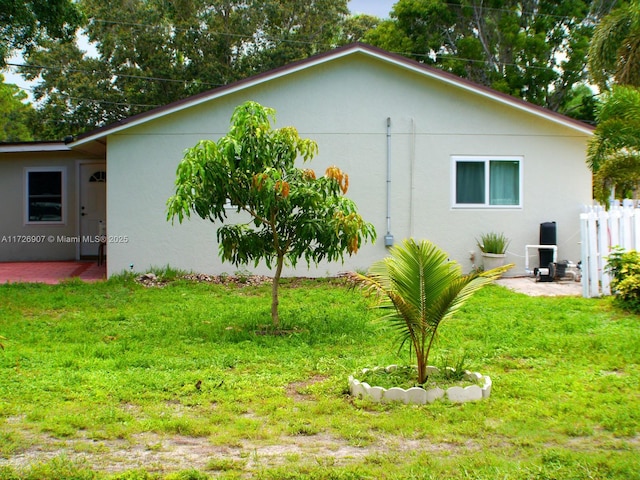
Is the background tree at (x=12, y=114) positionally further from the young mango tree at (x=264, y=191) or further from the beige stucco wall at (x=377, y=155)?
Result: the young mango tree at (x=264, y=191)

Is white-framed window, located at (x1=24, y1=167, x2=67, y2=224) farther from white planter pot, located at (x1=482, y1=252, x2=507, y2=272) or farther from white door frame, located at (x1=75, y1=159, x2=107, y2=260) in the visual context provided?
white planter pot, located at (x1=482, y1=252, x2=507, y2=272)

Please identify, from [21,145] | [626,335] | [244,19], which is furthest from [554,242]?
[244,19]

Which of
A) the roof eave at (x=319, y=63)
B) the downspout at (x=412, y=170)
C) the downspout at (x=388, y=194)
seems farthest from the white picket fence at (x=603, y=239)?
the downspout at (x=388, y=194)

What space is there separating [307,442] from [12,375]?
11.3 feet

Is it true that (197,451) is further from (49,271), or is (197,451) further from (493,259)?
(49,271)

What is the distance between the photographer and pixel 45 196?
1811 centimetres

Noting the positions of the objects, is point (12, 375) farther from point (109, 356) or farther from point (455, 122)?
point (455, 122)

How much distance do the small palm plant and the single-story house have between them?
27.7 feet

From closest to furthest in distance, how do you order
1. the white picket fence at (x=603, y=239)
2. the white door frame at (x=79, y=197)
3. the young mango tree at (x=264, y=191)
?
the young mango tree at (x=264, y=191) → the white picket fence at (x=603, y=239) → the white door frame at (x=79, y=197)

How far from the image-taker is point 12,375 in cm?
663

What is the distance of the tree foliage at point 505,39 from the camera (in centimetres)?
2888

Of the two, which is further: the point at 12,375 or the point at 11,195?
the point at 11,195

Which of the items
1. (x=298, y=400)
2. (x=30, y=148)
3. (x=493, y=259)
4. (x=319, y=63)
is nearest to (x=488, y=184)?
(x=493, y=259)

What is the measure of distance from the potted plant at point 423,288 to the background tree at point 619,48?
12.4 meters
